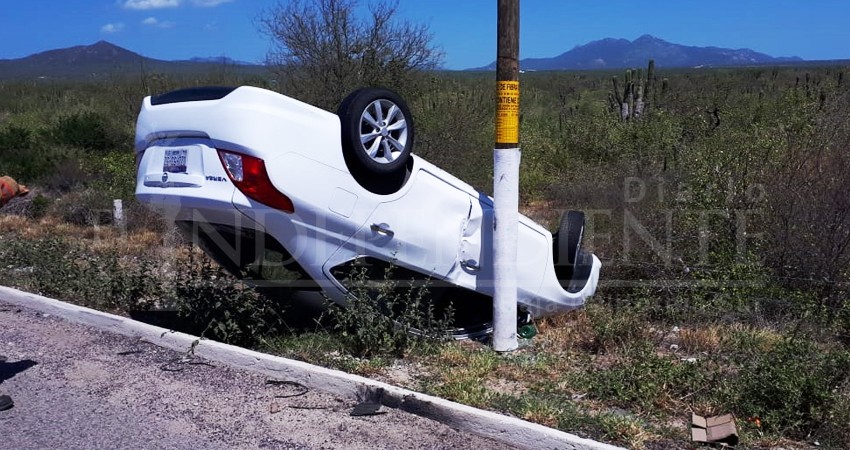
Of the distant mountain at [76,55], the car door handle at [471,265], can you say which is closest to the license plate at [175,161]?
the car door handle at [471,265]

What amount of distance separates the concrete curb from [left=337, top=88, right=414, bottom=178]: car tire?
1.45m

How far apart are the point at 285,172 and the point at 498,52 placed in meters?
1.92

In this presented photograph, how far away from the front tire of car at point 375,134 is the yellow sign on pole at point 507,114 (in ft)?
2.22

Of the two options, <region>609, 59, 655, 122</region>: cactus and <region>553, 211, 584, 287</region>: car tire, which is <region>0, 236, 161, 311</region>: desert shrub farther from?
<region>609, 59, 655, 122</region>: cactus

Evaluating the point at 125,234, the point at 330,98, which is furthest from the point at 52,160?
the point at 330,98

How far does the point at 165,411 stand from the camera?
5039 millimetres

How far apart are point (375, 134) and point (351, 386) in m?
1.75

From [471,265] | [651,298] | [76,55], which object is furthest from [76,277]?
[76,55]

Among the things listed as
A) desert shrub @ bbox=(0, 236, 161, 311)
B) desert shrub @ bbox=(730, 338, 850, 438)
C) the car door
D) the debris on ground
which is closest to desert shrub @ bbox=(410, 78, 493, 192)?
desert shrub @ bbox=(0, 236, 161, 311)

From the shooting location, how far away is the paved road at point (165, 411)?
457 cm

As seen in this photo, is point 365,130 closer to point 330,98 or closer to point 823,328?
point 823,328

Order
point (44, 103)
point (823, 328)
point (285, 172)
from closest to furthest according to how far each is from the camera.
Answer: point (285, 172) → point (823, 328) → point (44, 103)

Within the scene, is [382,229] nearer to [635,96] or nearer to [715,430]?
[715,430]

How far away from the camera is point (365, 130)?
557 centimetres
